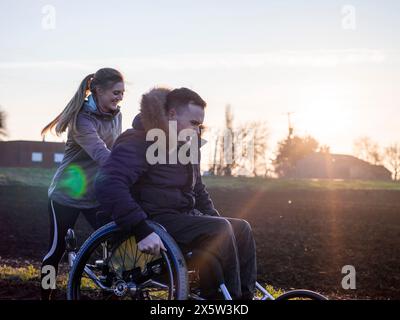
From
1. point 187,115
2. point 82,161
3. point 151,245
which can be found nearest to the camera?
point 151,245

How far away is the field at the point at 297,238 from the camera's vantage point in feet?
26.5

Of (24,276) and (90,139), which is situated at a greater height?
(90,139)

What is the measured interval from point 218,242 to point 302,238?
32.8 feet

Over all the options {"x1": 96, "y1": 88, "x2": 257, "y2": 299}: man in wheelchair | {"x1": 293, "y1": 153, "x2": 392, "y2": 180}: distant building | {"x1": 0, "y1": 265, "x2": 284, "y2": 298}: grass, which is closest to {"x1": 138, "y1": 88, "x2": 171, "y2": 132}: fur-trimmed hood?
{"x1": 96, "y1": 88, "x2": 257, "y2": 299}: man in wheelchair

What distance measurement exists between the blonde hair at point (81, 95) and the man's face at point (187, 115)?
109 centimetres

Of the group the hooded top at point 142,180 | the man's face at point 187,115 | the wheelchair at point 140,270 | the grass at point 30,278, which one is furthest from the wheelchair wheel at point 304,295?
the grass at point 30,278

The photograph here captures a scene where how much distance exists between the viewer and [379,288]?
26.7ft

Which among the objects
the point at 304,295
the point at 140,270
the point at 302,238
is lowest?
the point at 302,238

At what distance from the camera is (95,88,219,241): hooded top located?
10.1ft

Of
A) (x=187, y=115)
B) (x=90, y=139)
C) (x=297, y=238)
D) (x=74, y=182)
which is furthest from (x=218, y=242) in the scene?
(x=297, y=238)

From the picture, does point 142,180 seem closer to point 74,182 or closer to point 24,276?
point 74,182

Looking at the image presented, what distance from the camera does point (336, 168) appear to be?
252 feet

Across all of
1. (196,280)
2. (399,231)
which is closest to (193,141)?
(196,280)
